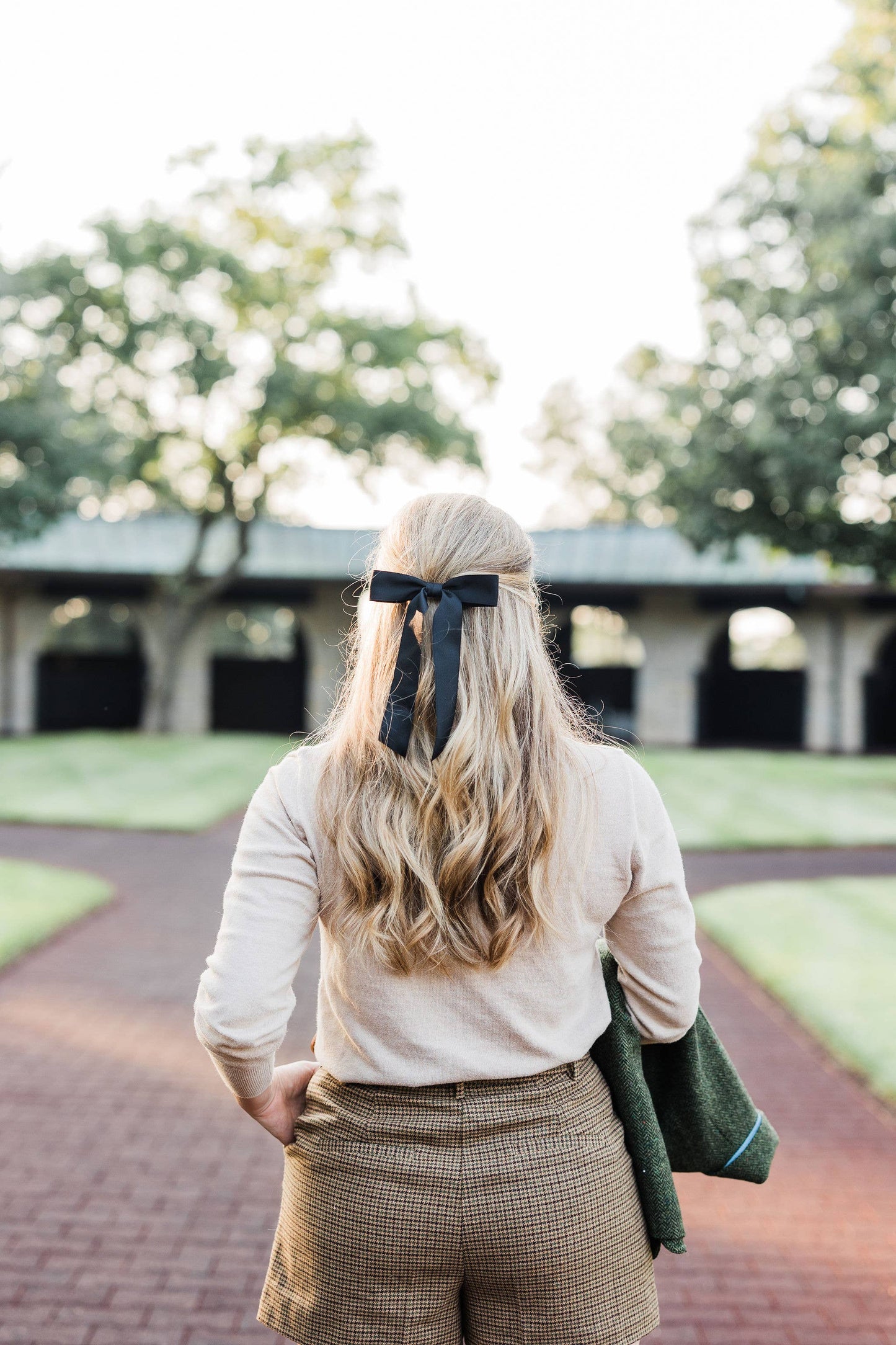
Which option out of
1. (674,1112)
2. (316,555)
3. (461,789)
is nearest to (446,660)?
(461,789)

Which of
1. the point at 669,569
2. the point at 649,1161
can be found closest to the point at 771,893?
the point at 649,1161

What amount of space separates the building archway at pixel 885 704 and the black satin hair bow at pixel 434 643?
24.5m

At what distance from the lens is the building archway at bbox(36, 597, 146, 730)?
2423 centimetres

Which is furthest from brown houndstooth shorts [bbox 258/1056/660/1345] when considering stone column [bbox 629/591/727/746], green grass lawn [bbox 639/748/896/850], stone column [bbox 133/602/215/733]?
stone column [bbox 133/602/215/733]

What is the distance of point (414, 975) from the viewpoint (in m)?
1.52

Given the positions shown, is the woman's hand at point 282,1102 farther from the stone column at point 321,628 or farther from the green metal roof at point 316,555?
the stone column at point 321,628

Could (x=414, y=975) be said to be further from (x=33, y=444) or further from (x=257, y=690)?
(x=257, y=690)

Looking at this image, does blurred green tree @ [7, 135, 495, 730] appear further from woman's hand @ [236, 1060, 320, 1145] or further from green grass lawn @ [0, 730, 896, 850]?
woman's hand @ [236, 1060, 320, 1145]

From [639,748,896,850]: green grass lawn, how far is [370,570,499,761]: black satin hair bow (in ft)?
34.6

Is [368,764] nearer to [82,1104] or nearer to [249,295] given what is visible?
[82,1104]

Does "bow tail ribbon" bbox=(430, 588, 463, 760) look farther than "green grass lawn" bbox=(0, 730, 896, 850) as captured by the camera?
No

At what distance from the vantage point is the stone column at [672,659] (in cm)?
2370

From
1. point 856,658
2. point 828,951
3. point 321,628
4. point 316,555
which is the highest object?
point 316,555

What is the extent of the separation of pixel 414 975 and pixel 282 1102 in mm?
338
